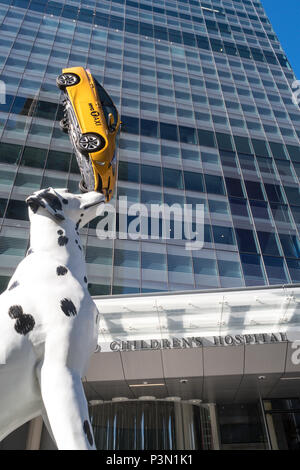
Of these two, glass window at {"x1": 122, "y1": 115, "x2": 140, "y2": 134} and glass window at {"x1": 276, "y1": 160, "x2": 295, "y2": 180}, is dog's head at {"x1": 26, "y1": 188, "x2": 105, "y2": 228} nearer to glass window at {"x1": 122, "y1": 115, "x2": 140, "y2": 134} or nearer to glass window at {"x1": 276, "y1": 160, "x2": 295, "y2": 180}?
glass window at {"x1": 122, "y1": 115, "x2": 140, "y2": 134}

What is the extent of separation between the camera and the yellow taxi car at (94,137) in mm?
5445

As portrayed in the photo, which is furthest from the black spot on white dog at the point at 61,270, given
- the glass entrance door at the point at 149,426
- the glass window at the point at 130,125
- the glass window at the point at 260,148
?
the glass window at the point at 260,148

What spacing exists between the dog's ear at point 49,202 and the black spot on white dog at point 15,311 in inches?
47.5

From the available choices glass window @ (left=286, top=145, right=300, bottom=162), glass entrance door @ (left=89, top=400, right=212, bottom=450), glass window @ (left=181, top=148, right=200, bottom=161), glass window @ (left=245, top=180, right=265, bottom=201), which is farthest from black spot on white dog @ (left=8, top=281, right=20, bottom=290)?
glass window @ (left=286, top=145, right=300, bottom=162)

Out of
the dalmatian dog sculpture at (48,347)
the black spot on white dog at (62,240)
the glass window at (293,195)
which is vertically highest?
the glass window at (293,195)

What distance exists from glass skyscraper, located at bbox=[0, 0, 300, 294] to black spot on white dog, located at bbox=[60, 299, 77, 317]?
1172cm

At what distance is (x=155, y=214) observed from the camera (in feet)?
59.5

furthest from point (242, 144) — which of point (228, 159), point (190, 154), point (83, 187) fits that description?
point (83, 187)

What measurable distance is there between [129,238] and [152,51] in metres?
22.8

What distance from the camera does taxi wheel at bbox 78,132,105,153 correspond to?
5766mm

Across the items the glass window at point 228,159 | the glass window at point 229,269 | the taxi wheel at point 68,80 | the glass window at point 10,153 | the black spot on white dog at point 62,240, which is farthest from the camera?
the glass window at point 228,159

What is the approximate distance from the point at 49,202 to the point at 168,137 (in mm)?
20596

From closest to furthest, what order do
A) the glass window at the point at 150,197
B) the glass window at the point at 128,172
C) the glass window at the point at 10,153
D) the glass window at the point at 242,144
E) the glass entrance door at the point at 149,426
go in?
1. the glass entrance door at the point at 149,426
2. the glass window at the point at 10,153
3. the glass window at the point at 150,197
4. the glass window at the point at 128,172
5. the glass window at the point at 242,144

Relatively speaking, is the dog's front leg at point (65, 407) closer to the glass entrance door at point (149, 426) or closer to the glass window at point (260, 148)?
the glass entrance door at point (149, 426)
